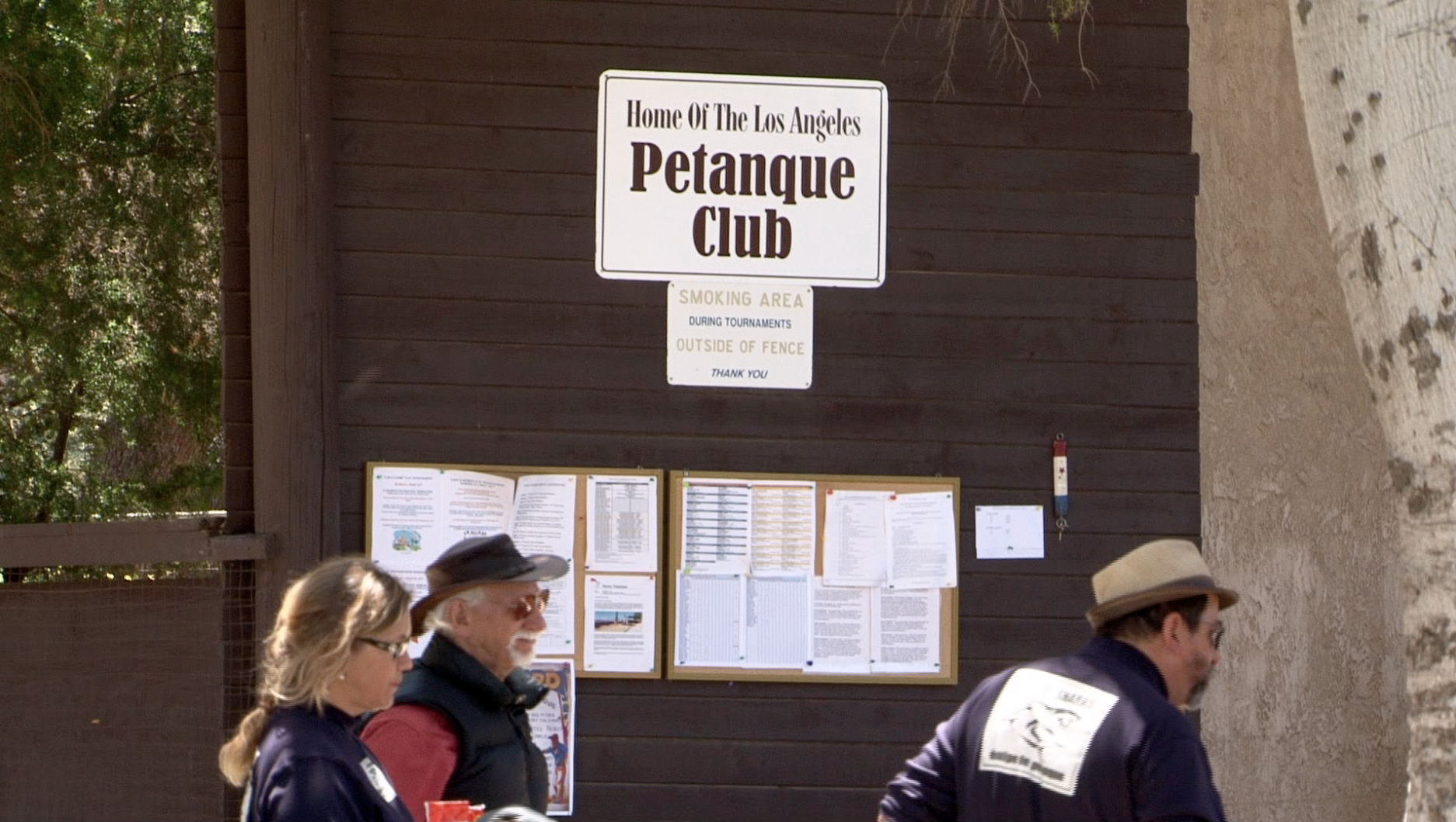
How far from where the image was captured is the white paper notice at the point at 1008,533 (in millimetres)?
6172

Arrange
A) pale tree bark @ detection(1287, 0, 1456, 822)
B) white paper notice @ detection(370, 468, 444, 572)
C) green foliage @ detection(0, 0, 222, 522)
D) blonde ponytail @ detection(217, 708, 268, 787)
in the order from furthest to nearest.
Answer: green foliage @ detection(0, 0, 222, 522) < white paper notice @ detection(370, 468, 444, 572) < pale tree bark @ detection(1287, 0, 1456, 822) < blonde ponytail @ detection(217, 708, 268, 787)

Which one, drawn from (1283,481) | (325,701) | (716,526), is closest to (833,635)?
(716,526)

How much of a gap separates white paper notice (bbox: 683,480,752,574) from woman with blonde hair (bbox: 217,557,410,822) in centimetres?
287

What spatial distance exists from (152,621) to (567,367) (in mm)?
2041

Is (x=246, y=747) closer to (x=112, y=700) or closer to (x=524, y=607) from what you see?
(x=524, y=607)

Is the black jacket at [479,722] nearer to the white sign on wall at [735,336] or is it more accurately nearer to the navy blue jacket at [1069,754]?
the navy blue jacket at [1069,754]

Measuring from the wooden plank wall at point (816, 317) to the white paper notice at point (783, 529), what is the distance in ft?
0.43

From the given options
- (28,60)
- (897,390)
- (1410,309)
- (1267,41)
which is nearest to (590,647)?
(897,390)

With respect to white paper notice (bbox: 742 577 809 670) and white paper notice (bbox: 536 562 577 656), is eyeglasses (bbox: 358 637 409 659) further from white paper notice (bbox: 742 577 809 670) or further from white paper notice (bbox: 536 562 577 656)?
white paper notice (bbox: 742 577 809 670)

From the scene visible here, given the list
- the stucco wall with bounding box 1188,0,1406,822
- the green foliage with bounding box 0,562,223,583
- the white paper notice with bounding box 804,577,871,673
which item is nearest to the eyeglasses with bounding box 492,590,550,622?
the white paper notice with bounding box 804,577,871,673

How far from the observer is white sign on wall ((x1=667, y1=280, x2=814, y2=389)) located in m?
6.09

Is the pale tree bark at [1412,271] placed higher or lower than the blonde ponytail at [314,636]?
higher

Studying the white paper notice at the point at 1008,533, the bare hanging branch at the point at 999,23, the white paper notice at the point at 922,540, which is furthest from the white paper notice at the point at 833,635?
the bare hanging branch at the point at 999,23

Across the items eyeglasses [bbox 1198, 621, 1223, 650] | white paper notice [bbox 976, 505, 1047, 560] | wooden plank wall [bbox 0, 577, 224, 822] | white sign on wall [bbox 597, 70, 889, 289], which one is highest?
white sign on wall [bbox 597, 70, 889, 289]
